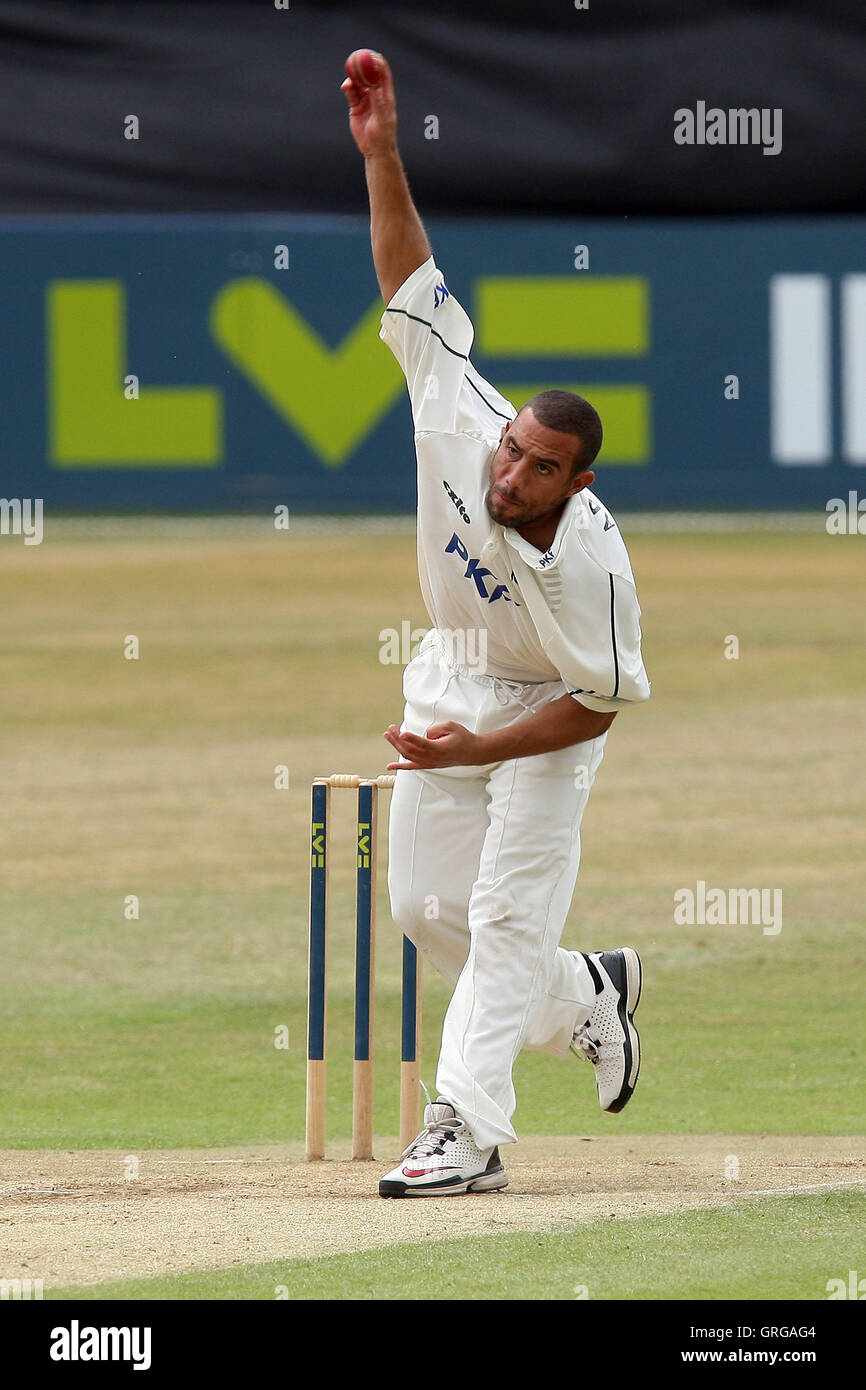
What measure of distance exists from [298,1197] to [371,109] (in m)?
2.13

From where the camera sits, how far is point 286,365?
1847 cm

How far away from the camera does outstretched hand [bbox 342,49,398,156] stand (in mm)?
3959

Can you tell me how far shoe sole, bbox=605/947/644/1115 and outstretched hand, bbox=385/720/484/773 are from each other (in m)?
0.77

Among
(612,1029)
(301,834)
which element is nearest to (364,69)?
(612,1029)

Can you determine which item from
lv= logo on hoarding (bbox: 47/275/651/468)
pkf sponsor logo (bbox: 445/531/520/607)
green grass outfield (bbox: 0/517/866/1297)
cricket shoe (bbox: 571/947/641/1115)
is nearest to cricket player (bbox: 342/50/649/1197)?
pkf sponsor logo (bbox: 445/531/520/607)

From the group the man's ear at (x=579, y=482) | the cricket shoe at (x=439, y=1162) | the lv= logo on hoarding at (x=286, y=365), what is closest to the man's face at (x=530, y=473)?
the man's ear at (x=579, y=482)

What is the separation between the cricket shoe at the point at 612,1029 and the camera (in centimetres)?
453

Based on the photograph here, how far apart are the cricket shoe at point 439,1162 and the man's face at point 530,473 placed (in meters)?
1.17

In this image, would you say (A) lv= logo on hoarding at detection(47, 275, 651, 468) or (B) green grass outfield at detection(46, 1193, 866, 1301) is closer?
(B) green grass outfield at detection(46, 1193, 866, 1301)

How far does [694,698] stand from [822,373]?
18.3 feet

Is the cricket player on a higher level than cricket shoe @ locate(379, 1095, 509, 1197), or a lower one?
higher

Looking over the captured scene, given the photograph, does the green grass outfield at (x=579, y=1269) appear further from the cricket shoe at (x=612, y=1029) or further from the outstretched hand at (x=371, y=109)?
the outstretched hand at (x=371, y=109)

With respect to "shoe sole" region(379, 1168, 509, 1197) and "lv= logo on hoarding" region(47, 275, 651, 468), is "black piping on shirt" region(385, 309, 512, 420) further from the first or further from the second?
"lv= logo on hoarding" region(47, 275, 651, 468)
